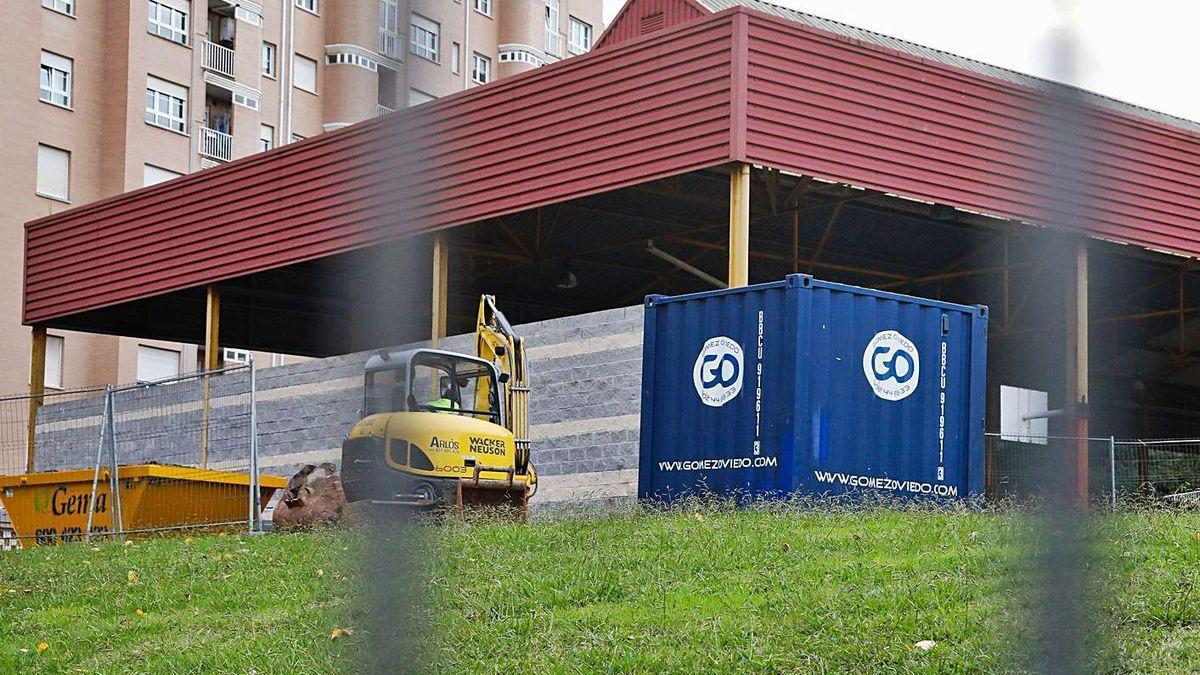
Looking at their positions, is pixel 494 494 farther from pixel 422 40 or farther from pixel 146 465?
pixel 422 40

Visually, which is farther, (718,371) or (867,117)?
(867,117)

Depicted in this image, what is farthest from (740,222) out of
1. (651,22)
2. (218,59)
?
(218,59)

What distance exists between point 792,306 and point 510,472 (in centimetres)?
299

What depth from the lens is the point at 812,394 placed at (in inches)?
530

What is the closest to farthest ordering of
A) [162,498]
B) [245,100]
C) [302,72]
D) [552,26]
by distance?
[162,498]
[245,100]
[302,72]
[552,26]

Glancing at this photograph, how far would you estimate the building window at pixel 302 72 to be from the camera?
48.8m

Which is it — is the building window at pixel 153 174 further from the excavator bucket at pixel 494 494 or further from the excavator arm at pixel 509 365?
the excavator bucket at pixel 494 494

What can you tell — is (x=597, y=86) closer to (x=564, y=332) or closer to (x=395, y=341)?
(x=564, y=332)

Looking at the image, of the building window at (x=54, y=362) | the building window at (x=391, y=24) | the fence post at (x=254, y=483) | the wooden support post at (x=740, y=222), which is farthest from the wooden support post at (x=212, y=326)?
the building window at (x=391, y=24)

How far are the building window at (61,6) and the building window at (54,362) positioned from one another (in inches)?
325

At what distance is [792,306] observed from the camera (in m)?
13.7

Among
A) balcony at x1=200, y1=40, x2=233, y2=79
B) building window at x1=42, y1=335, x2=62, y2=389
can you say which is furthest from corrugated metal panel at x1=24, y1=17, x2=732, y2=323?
balcony at x1=200, y1=40, x2=233, y2=79

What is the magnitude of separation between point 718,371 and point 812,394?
3.46 ft

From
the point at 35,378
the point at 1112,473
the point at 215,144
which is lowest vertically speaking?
the point at 1112,473
